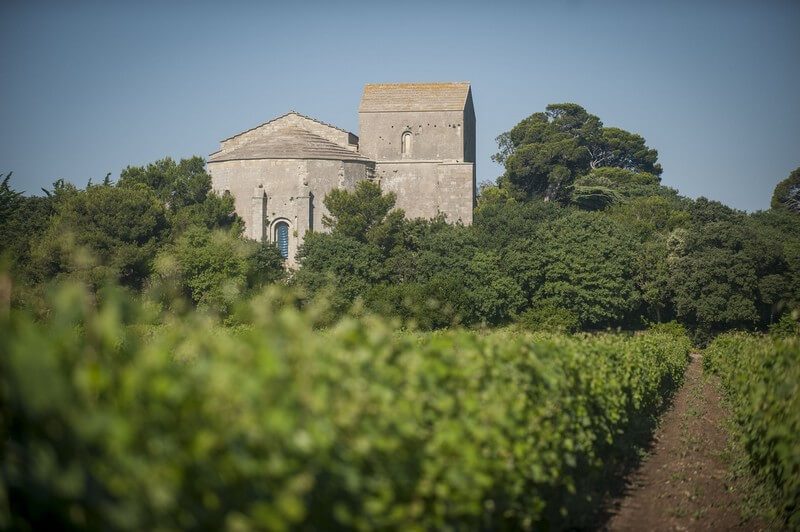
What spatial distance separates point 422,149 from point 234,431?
56556 mm

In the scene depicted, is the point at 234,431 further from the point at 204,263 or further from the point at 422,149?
the point at 422,149

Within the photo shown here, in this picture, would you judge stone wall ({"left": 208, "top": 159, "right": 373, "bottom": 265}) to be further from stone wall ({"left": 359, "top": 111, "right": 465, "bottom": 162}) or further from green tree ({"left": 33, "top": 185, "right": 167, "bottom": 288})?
green tree ({"left": 33, "top": 185, "right": 167, "bottom": 288})

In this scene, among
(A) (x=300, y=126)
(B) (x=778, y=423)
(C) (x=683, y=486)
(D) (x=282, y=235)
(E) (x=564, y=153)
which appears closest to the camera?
(B) (x=778, y=423)

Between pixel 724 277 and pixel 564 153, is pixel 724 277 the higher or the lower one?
the lower one

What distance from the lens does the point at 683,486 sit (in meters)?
12.2

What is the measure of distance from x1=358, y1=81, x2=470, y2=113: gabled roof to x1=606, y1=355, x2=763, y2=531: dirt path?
43.0m

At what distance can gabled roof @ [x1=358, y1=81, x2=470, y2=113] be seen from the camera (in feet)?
198

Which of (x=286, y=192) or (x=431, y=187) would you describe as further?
(x=431, y=187)

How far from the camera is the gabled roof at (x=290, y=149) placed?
56781 mm

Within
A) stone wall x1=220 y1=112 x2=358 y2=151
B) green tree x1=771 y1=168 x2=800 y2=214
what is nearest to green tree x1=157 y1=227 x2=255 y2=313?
stone wall x1=220 y1=112 x2=358 y2=151

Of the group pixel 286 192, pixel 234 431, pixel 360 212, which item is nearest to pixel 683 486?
pixel 234 431

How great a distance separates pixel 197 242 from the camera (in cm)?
5216

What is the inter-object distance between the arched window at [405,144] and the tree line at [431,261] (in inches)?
206

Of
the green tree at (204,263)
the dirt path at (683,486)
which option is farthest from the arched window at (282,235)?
the dirt path at (683,486)
